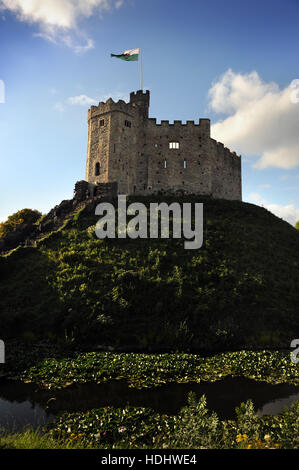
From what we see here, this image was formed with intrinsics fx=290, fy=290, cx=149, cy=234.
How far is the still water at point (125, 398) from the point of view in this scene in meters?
10.9

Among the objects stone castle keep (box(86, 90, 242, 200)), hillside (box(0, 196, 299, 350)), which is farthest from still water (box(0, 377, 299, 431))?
stone castle keep (box(86, 90, 242, 200))

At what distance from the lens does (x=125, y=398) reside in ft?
39.2

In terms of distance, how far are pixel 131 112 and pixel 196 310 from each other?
113ft

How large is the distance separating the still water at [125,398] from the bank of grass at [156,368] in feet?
1.78

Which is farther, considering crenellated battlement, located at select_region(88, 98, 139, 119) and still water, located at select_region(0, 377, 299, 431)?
crenellated battlement, located at select_region(88, 98, 139, 119)

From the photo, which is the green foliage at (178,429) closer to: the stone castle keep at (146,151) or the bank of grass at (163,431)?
the bank of grass at (163,431)

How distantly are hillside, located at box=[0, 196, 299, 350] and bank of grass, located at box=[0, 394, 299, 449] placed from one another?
827 cm

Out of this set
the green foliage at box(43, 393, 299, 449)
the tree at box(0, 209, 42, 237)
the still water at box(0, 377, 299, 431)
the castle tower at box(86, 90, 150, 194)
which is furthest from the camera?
the tree at box(0, 209, 42, 237)

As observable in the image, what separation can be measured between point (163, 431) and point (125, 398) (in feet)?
9.59

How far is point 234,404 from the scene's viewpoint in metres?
11.5

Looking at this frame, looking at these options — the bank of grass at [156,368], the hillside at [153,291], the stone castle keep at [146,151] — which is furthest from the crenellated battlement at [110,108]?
the bank of grass at [156,368]

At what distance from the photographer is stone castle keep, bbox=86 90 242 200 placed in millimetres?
42406

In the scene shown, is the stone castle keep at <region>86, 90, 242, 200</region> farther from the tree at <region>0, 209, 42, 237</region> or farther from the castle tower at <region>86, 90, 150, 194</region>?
the tree at <region>0, 209, 42, 237</region>
